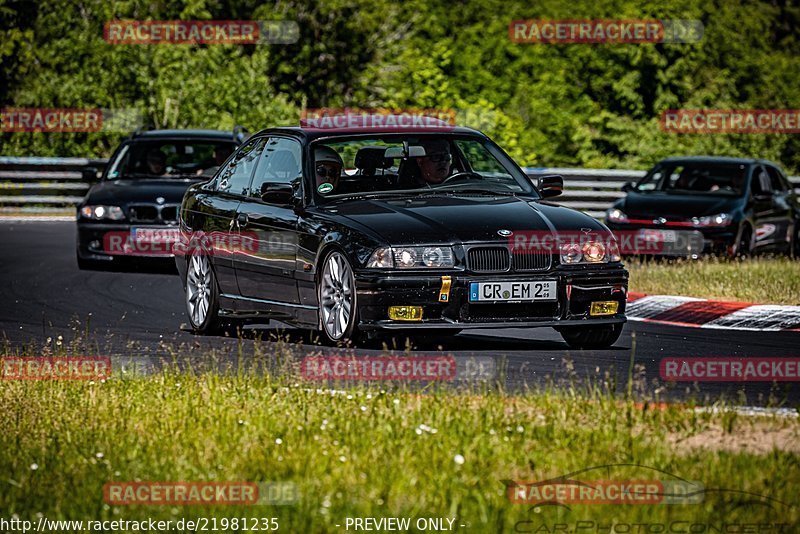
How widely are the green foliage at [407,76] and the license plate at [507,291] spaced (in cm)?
2241

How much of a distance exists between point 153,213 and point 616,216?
686cm

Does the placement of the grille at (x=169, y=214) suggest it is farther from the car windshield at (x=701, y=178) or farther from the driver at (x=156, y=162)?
the car windshield at (x=701, y=178)

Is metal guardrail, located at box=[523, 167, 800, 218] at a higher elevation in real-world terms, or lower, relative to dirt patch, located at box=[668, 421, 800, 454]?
lower

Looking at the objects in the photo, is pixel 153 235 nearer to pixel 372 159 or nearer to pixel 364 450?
pixel 372 159

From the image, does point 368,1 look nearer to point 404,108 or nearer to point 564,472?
point 404,108

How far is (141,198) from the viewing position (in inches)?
755

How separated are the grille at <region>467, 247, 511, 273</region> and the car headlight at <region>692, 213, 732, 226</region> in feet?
37.6

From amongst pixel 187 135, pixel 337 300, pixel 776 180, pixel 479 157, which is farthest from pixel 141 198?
pixel 776 180

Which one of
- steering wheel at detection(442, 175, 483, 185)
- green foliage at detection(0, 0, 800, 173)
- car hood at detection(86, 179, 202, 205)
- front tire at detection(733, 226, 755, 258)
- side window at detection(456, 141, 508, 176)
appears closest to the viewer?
steering wheel at detection(442, 175, 483, 185)

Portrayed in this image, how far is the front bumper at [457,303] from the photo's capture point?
11.1 m

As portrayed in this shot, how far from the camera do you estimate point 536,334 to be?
13.3 m

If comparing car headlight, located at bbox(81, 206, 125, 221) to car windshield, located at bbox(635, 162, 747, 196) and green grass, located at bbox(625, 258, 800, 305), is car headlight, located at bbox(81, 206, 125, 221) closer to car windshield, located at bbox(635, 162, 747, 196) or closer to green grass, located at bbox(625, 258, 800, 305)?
green grass, located at bbox(625, 258, 800, 305)

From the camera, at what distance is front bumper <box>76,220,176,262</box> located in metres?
19.0

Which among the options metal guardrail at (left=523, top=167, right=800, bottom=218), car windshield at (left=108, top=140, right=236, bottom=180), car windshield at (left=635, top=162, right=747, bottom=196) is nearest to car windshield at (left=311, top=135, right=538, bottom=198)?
car windshield at (left=108, top=140, right=236, bottom=180)
